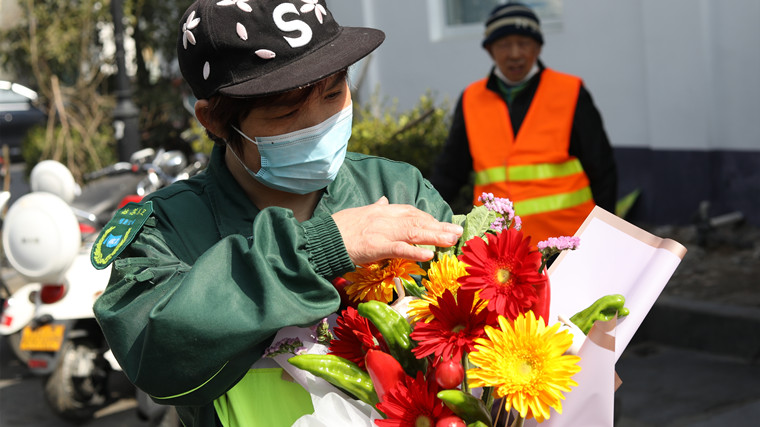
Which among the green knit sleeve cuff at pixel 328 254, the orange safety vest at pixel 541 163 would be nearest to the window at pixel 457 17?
the orange safety vest at pixel 541 163

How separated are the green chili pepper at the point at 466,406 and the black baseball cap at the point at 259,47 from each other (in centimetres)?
56

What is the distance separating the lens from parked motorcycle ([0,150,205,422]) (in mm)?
4902

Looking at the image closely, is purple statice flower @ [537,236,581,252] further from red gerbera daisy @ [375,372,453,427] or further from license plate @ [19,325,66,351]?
license plate @ [19,325,66,351]

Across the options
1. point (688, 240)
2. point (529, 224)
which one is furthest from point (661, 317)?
point (529, 224)

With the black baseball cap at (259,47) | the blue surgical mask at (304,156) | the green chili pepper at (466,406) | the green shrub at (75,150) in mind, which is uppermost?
the black baseball cap at (259,47)

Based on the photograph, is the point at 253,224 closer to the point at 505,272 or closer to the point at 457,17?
the point at 505,272

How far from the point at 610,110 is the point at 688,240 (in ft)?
4.16

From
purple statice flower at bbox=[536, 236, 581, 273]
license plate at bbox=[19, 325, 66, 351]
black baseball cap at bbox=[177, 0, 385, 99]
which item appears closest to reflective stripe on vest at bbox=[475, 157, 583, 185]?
license plate at bbox=[19, 325, 66, 351]

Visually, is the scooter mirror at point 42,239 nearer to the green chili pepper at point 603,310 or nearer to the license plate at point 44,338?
the license plate at point 44,338

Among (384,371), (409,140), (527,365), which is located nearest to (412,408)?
(384,371)

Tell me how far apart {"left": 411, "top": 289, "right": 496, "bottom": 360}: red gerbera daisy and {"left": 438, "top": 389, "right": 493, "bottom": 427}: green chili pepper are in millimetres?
52

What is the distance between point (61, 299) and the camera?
16.6 feet

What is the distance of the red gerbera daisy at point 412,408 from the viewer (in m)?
1.29

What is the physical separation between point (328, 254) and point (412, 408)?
0.86 feet
